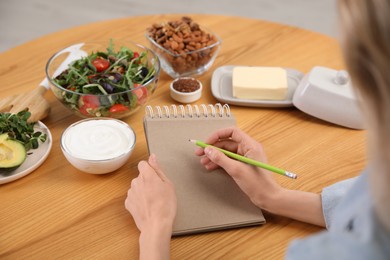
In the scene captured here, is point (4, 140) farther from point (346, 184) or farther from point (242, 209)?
point (346, 184)

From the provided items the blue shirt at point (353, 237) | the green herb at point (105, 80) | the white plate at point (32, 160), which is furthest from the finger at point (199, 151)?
the blue shirt at point (353, 237)

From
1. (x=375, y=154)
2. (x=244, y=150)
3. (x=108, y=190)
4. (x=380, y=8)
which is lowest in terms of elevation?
(x=108, y=190)

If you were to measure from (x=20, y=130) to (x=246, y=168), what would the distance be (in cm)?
55

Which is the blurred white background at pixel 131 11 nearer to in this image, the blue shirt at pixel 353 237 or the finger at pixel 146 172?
the finger at pixel 146 172

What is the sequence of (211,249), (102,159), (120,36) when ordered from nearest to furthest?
(211,249) < (102,159) < (120,36)

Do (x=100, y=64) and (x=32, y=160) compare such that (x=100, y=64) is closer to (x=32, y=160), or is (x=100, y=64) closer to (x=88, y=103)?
(x=88, y=103)

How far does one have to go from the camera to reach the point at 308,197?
1.04 meters

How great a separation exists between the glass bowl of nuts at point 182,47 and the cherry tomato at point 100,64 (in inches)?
6.9

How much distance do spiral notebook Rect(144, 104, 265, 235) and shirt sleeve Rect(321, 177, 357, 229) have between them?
0.14 m

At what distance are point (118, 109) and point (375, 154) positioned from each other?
775mm

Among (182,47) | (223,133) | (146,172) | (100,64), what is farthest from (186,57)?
(146,172)

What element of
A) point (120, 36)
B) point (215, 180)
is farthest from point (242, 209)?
point (120, 36)

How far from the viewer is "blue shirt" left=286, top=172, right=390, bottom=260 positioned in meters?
0.60

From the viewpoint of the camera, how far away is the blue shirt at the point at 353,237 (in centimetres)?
60
